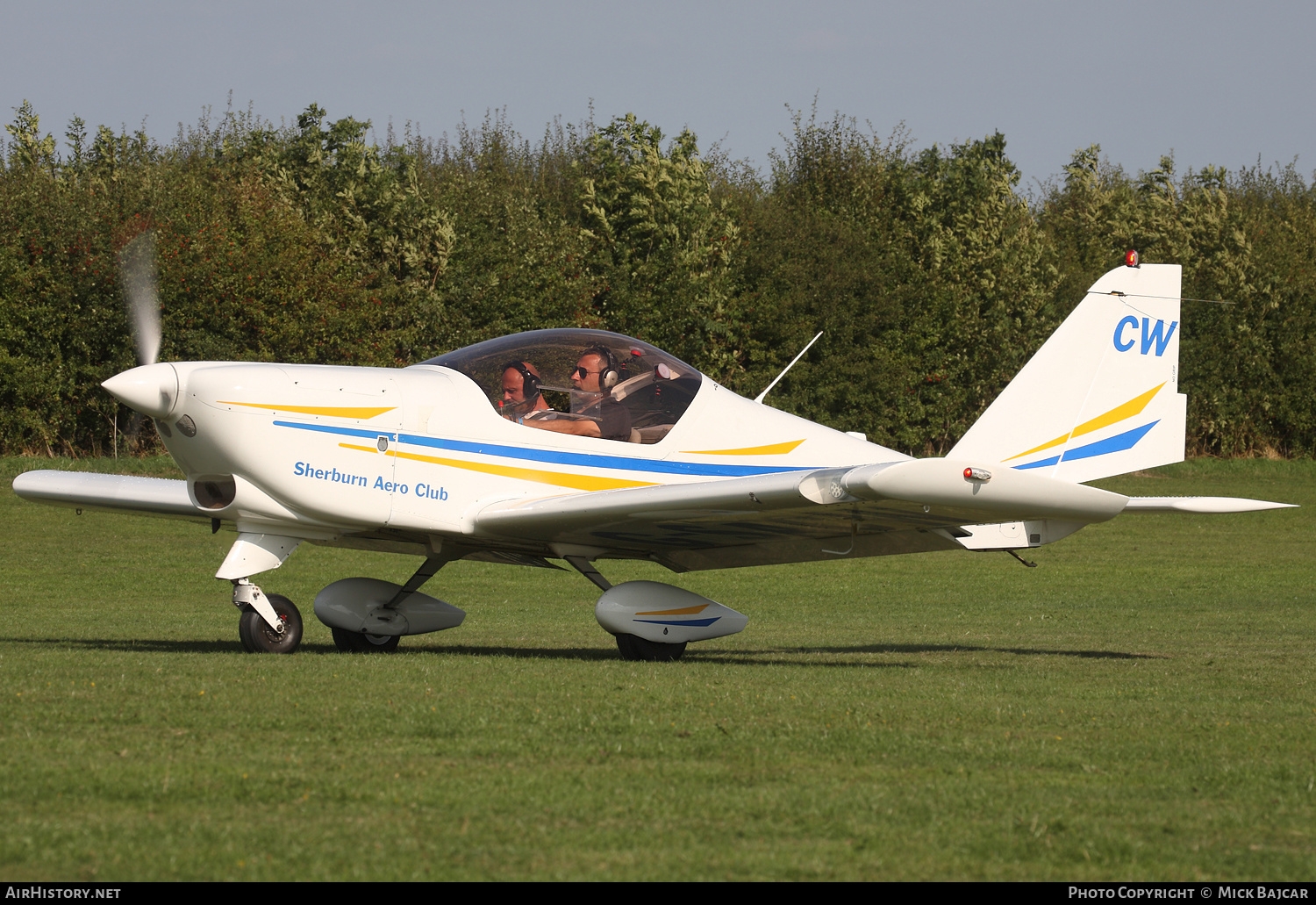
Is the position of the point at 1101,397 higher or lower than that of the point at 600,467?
higher

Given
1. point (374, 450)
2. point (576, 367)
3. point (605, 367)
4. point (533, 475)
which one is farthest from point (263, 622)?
point (605, 367)

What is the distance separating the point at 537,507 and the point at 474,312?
33045 millimetres

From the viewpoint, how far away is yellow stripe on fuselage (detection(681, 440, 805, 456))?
35.2ft

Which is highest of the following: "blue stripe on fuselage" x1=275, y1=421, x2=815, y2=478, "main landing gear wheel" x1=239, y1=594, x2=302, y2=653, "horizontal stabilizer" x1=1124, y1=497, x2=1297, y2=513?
"blue stripe on fuselage" x1=275, y1=421, x2=815, y2=478

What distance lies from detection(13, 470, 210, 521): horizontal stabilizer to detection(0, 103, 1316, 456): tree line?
66.6ft

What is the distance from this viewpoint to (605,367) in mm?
10414

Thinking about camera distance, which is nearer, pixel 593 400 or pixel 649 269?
pixel 593 400

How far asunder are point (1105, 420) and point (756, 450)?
309cm

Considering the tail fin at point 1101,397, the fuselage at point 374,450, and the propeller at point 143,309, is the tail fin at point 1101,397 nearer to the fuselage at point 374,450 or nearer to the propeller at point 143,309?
the fuselage at point 374,450

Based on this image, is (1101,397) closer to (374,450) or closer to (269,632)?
(374,450)

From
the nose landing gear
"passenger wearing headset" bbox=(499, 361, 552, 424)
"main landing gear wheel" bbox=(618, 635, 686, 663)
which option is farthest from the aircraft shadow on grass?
"passenger wearing headset" bbox=(499, 361, 552, 424)

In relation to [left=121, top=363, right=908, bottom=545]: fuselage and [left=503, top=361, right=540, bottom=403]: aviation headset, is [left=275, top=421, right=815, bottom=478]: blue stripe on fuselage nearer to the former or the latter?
[left=121, top=363, right=908, bottom=545]: fuselage
